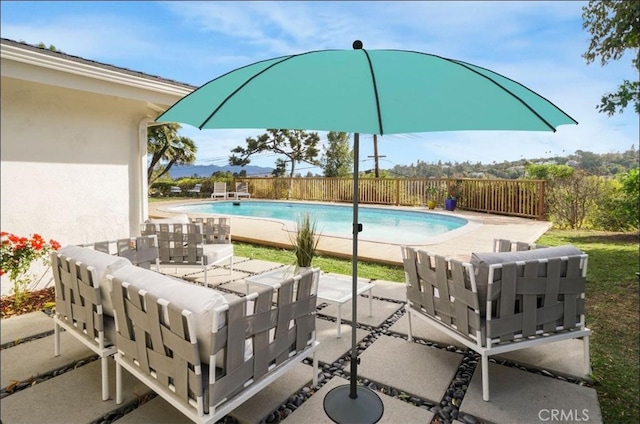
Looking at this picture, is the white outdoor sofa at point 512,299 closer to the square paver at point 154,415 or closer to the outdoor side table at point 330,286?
the outdoor side table at point 330,286

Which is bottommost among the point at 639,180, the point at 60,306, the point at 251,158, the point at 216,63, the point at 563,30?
the point at 60,306

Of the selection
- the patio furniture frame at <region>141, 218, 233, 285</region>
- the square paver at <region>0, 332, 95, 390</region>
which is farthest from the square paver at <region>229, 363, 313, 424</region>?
the patio furniture frame at <region>141, 218, 233, 285</region>

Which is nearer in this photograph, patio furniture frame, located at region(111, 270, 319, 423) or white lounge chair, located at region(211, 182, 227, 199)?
patio furniture frame, located at region(111, 270, 319, 423)

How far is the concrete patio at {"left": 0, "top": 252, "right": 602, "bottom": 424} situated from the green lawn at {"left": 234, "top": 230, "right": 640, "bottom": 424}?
14 cm

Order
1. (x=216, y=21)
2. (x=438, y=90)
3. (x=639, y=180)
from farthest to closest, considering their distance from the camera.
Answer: (x=216, y=21) < (x=639, y=180) < (x=438, y=90)

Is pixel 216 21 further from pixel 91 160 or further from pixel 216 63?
pixel 216 63

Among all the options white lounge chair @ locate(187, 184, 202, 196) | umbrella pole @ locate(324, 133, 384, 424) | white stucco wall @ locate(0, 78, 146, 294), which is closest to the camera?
umbrella pole @ locate(324, 133, 384, 424)

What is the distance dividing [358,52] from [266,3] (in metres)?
8.98

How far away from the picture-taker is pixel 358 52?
1.80 metres

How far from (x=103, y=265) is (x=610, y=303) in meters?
4.91

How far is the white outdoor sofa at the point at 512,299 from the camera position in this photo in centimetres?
232

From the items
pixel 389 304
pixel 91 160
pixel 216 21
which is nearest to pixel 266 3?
pixel 216 21

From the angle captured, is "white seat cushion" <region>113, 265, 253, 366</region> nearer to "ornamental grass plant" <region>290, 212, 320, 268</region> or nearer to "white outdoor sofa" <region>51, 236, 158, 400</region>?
"white outdoor sofa" <region>51, 236, 158, 400</region>

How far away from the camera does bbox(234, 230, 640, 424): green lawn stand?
233 cm
